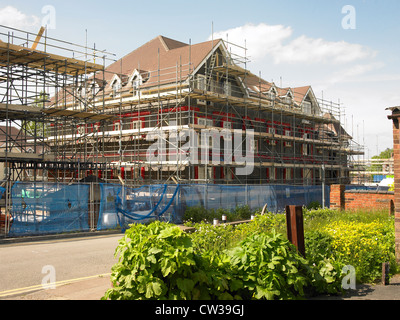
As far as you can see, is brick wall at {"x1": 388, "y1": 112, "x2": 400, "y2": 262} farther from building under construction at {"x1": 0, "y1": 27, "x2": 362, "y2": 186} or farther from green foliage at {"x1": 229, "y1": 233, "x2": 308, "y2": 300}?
building under construction at {"x1": 0, "y1": 27, "x2": 362, "y2": 186}

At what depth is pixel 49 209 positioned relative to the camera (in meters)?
16.2

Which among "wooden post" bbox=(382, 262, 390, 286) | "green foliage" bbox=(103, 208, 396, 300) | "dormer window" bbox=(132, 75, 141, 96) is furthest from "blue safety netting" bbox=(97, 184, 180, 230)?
"dormer window" bbox=(132, 75, 141, 96)

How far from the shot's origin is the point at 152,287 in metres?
5.18

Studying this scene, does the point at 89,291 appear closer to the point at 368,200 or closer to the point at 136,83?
the point at 368,200

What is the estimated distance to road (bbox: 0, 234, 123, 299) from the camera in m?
9.59

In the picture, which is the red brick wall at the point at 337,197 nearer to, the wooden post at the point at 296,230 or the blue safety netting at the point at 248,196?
the blue safety netting at the point at 248,196

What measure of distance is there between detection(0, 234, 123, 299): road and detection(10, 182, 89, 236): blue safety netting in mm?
928

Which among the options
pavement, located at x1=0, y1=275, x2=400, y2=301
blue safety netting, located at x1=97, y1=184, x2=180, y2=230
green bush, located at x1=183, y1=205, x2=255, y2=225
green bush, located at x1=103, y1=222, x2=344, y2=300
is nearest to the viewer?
green bush, located at x1=103, y1=222, x2=344, y2=300

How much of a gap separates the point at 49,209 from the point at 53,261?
504 cm

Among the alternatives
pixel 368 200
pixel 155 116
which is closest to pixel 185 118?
pixel 155 116
